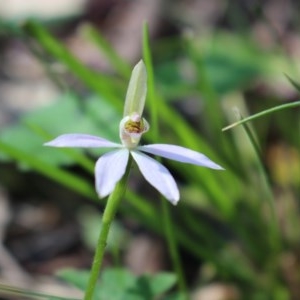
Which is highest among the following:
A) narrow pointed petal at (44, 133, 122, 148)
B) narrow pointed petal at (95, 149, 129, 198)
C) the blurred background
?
the blurred background

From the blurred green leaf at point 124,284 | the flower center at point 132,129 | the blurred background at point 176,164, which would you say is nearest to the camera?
the flower center at point 132,129

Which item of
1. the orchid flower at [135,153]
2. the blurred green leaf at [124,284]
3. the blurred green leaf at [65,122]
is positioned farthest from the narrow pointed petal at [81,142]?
the blurred green leaf at [65,122]

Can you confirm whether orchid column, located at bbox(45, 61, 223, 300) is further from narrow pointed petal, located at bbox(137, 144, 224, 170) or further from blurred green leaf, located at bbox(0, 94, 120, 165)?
blurred green leaf, located at bbox(0, 94, 120, 165)

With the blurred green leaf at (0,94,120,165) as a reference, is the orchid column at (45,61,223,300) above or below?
below

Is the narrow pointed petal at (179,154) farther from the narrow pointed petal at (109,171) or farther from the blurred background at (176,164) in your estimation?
the blurred background at (176,164)

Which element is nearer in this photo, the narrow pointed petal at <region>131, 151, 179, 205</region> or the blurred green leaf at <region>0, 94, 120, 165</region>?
the narrow pointed petal at <region>131, 151, 179, 205</region>

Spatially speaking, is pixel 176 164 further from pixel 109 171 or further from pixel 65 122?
pixel 109 171

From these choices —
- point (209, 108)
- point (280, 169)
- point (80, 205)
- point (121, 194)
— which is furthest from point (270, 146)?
point (121, 194)

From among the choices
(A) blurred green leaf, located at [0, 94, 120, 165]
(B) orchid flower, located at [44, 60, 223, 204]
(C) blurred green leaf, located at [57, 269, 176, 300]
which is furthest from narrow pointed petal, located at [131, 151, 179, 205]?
(A) blurred green leaf, located at [0, 94, 120, 165]
